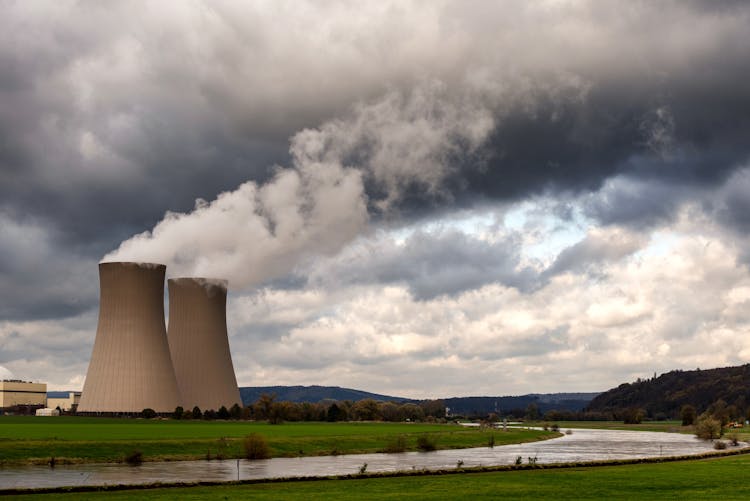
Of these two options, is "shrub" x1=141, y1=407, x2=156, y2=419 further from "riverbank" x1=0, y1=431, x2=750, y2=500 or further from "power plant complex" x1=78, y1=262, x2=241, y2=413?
"riverbank" x1=0, y1=431, x2=750, y2=500

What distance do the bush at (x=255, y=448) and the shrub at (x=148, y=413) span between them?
93.5 feet

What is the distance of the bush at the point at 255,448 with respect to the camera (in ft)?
140

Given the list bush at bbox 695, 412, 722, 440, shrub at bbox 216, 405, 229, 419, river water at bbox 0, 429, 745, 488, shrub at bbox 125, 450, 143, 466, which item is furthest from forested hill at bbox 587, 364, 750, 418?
shrub at bbox 125, 450, 143, 466

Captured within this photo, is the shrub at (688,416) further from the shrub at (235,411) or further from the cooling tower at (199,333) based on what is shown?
the cooling tower at (199,333)

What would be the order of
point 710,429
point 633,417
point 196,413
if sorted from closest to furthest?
point 710,429, point 196,413, point 633,417

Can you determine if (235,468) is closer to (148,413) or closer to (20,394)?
(148,413)

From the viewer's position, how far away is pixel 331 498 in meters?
22.8

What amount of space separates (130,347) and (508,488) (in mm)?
45669

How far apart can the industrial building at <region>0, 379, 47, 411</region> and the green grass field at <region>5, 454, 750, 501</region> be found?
11363 centimetres

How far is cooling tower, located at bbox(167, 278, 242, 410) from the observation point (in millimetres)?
72500

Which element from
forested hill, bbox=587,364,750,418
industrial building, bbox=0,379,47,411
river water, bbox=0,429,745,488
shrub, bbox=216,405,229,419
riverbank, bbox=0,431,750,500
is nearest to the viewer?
riverbank, bbox=0,431,750,500

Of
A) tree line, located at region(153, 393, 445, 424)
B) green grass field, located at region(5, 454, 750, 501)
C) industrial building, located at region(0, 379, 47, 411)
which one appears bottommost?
green grass field, located at region(5, 454, 750, 501)

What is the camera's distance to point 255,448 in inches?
1687

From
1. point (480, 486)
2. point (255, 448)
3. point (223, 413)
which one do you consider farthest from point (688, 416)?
point (480, 486)
